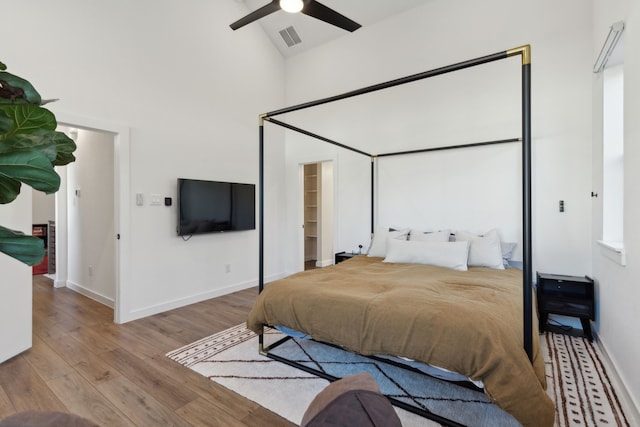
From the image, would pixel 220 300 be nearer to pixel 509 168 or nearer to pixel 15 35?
pixel 15 35

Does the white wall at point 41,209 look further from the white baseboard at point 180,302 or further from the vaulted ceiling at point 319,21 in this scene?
the vaulted ceiling at point 319,21

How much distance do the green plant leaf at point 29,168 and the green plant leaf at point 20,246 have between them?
0.12 m

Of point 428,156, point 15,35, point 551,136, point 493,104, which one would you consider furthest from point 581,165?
point 15,35

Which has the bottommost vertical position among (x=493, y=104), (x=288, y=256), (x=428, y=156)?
(x=288, y=256)

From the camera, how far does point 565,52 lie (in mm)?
3320

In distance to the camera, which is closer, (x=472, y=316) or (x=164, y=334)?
(x=472, y=316)

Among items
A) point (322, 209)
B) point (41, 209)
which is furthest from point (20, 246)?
→ point (41, 209)

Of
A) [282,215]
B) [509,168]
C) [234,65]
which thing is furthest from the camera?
[282,215]

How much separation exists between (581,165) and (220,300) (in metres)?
4.48

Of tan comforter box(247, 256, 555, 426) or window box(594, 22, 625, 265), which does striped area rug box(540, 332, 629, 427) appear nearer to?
tan comforter box(247, 256, 555, 426)

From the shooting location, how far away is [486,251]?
3.29 meters

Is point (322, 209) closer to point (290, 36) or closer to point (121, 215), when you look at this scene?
point (290, 36)

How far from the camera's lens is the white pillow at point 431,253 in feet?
10.3

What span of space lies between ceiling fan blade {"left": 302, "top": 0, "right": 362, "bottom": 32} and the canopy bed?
1.06 metres
